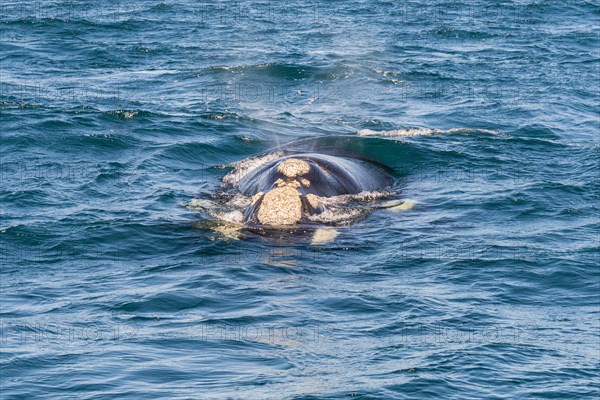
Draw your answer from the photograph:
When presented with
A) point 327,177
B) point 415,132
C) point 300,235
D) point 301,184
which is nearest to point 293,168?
point 301,184

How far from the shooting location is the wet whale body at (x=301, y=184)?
22.3 meters

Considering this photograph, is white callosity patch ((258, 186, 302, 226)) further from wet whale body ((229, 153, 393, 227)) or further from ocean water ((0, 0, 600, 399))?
A: ocean water ((0, 0, 600, 399))

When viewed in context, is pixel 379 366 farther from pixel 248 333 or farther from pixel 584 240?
pixel 584 240

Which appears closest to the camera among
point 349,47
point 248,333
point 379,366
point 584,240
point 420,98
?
point 379,366

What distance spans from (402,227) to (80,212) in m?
6.35

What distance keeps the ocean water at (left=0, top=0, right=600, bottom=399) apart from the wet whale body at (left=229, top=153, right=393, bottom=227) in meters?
0.83

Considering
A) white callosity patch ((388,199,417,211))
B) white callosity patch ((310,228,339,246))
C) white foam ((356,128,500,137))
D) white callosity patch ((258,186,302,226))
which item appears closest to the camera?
white callosity patch ((310,228,339,246))

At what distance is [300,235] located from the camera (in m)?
21.8

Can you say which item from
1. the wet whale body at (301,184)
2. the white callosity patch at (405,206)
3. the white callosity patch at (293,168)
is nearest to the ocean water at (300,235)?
the white callosity patch at (405,206)

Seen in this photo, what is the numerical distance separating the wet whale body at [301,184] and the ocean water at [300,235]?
2.71 feet

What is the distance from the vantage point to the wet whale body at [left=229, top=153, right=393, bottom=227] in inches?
877

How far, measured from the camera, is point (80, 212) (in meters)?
24.2

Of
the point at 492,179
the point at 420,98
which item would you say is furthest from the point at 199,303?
the point at 420,98

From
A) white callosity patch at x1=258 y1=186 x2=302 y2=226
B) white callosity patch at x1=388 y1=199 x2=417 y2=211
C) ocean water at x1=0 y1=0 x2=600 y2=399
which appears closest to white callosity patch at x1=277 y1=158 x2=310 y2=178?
white callosity patch at x1=258 y1=186 x2=302 y2=226
